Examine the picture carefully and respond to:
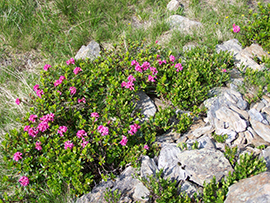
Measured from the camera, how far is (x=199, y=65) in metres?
4.75

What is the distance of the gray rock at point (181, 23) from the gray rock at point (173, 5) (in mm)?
480

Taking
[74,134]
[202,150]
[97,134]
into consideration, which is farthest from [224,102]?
[74,134]

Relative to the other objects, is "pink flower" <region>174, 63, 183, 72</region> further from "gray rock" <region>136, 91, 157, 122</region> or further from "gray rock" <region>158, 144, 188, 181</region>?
"gray rock" <region>158, 144, 188, 181</region>

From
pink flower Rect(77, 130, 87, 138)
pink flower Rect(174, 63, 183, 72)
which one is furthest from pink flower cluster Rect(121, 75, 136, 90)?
pink flower Rect(77, 130, 87, 138)

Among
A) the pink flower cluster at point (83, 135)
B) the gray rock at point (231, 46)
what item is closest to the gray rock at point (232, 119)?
the gray rock at point (231, 46)

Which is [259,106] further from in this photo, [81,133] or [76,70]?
[76,70]

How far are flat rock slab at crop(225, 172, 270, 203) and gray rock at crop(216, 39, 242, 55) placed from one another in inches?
135

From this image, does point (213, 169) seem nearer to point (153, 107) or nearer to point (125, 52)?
point (153, 107)

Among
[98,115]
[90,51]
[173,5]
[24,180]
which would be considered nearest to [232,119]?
[98,115]

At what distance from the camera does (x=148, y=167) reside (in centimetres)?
345

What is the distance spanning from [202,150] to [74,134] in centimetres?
216

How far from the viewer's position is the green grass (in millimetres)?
5914

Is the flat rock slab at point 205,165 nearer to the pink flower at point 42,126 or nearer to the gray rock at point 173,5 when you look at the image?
the pink flower at point 42,126

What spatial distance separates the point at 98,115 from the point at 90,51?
2357 mm
